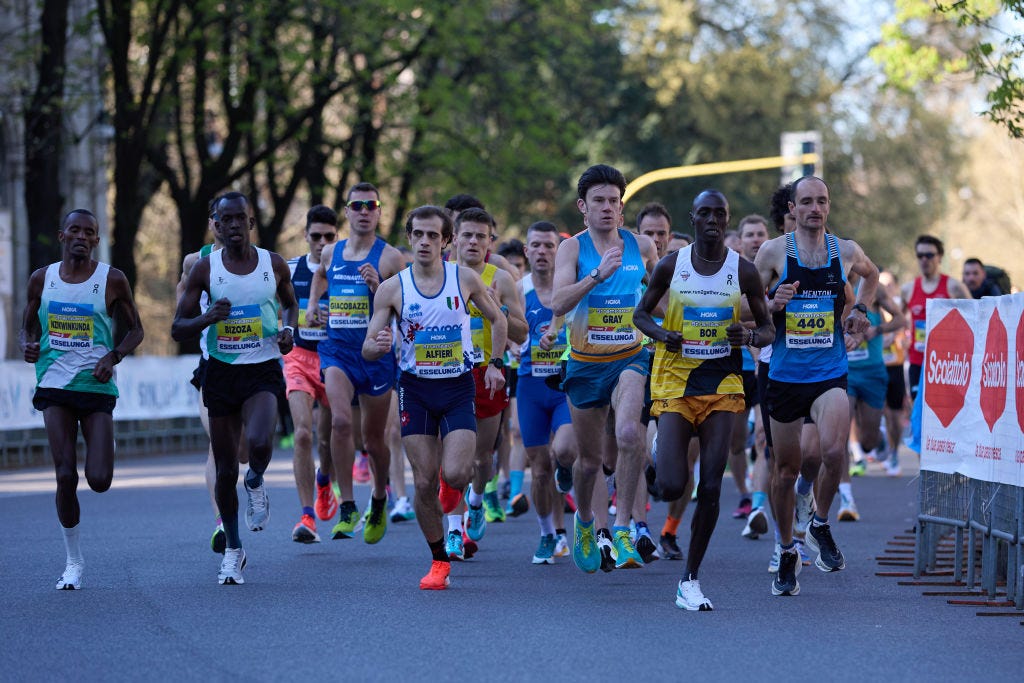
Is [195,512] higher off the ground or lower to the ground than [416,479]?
lower

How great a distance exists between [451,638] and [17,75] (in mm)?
24075

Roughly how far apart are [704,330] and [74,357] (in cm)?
382

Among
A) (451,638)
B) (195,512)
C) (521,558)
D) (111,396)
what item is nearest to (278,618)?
(451,638)

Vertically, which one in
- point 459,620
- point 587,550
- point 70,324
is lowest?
point 459,620

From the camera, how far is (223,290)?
10.7 metres

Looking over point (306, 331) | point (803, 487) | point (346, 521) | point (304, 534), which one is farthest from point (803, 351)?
point (306, 331)

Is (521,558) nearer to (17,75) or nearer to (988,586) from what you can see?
(988,586)

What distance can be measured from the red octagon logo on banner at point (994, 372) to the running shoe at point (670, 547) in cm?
265

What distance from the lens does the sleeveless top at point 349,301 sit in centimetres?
1270

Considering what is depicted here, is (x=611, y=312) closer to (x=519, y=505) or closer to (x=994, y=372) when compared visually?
(x=994, y=372)

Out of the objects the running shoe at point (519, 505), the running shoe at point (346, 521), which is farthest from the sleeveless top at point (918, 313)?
the running shoe at point (346, 521)

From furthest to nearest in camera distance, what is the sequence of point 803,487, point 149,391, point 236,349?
point 149,391, point 803,487, point 236,349

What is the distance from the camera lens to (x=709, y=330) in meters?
9.48

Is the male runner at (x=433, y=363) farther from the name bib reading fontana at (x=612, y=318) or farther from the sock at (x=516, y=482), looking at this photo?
the sock at (x=516, y=482)
